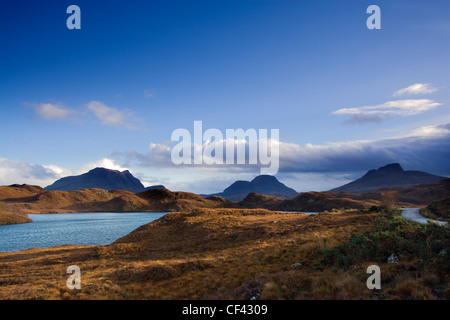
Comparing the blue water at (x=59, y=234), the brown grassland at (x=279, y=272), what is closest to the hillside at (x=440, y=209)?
the brown grassland at (x=279, y=272)

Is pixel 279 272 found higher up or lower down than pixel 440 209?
lower down

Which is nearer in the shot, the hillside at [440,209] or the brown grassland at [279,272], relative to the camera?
the brown grassland at [279,272]

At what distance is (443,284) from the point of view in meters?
11.5

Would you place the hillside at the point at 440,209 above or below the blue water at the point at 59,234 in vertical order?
above

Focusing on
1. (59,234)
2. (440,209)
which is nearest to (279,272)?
(440,209)

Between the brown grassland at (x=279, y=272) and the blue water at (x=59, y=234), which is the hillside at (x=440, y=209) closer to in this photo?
the brown grassland at (x=279, y=272)

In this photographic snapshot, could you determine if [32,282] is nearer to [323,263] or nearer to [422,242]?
[323,263]

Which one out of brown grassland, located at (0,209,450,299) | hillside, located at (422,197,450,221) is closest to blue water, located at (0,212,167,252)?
brown grassland, located at (0,209,450,299)

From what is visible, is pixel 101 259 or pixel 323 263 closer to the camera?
pixel 323 263

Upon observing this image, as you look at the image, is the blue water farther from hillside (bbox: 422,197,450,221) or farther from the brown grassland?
hillside (bbox: 422,197,450,221)

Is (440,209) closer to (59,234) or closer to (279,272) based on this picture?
(279,272)

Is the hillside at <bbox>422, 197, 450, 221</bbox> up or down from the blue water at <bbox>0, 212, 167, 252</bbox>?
up
